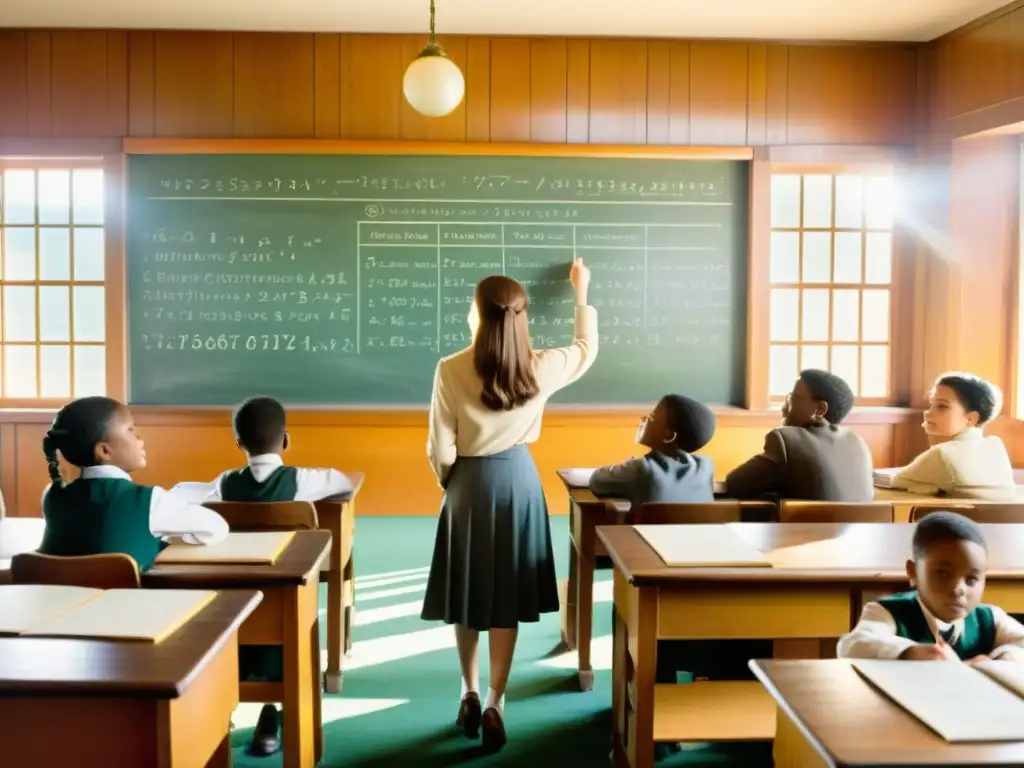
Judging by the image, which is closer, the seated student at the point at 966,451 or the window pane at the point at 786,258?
the seated student at the point at 966,451

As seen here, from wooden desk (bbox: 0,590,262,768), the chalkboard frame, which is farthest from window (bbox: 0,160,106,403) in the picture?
wooden desk (bbox: 0,590,262,768)

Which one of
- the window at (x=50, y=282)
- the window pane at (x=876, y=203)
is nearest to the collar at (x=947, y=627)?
the window pane at (x=876, y=203)

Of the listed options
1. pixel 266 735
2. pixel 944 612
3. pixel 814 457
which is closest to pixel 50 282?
pixel 266 735

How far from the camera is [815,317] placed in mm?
5328

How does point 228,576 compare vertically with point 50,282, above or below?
below

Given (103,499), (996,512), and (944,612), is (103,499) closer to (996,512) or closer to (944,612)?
(944,612)

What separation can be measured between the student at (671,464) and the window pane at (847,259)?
3.07 metres

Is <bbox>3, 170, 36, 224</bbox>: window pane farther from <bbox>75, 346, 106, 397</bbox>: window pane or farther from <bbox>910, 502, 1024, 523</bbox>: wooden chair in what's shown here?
<bbox>910, 502, 1024, 523</bbox>: wooden chair

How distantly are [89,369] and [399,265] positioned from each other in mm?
1835

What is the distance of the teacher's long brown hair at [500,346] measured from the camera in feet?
7.80

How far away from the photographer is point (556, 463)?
5031 millimetres

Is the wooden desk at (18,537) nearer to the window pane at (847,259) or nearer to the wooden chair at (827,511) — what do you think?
the wooden chair at (827,511)

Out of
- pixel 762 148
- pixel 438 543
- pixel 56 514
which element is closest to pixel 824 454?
pixel 438 543

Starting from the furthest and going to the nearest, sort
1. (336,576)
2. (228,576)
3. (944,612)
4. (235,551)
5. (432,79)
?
(432,79)
(336,576)
(235,551)
(228,576)
(944,612)
